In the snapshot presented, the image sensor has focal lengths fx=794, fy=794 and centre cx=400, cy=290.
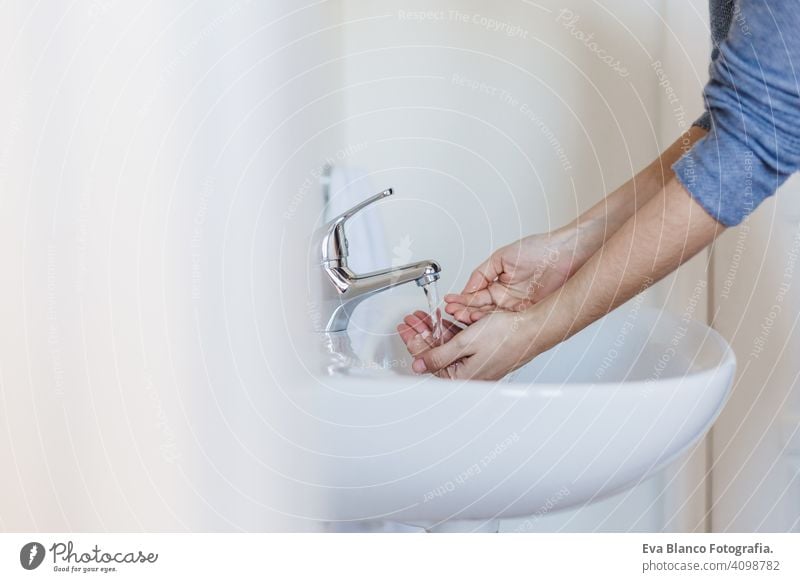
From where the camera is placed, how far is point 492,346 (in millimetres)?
557

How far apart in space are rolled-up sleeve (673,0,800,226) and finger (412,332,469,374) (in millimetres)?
186

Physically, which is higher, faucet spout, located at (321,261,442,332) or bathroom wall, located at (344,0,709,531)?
bathroom wall, located at (344,0,709,531)

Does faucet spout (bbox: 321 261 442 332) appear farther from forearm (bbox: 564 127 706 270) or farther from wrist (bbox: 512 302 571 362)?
forearm (bbox: 564 127 706 270)

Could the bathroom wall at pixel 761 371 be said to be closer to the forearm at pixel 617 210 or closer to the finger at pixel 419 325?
the forearm at pixel 617 210

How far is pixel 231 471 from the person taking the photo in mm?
414

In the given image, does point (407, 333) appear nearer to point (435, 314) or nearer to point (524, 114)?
point (435, 314)

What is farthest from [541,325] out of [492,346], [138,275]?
[138,275]

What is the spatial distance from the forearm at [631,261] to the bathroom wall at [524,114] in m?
0.40

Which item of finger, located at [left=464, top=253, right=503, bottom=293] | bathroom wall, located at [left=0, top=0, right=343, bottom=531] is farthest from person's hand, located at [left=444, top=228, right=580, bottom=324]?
bathroom wall, located at [left=0, top=0, right=343, bottom=531]

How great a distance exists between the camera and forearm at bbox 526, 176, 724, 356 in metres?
0.52

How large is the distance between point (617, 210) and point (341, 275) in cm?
27

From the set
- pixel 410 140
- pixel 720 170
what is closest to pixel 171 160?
pixel 720 170

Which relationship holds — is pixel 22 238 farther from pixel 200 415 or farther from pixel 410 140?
pixel 410 140
